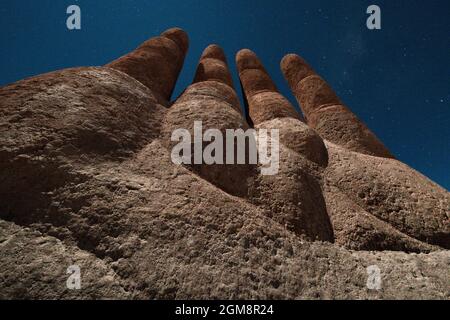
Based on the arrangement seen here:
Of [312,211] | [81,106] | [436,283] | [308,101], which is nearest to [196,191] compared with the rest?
[312,211]

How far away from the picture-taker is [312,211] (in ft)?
21.1

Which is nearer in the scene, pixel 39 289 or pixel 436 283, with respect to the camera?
pixel 39 289

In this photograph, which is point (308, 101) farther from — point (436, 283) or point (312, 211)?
point (436, 283)

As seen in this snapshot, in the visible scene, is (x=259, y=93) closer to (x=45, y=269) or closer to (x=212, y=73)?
(x=212, y=73)

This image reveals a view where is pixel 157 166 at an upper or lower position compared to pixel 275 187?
upper

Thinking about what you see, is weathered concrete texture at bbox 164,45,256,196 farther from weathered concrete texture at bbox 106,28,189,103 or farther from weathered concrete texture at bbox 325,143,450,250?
weathered concrete texture at bbox 325,143,450,250

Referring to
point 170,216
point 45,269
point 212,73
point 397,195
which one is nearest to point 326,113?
point 212,73

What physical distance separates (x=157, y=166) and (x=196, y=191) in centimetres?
125

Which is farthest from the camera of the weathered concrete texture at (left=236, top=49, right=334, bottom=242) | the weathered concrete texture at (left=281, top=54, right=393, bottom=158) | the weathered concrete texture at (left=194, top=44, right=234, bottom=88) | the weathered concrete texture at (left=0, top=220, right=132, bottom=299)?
the weathered concrete texture at (left=194, top=44, right=234, bottom=88)

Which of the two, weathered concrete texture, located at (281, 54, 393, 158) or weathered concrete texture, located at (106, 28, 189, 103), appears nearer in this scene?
weathered concrete texture, located at (281, 54, 393, 158)

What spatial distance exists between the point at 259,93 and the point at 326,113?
4333 millimetres

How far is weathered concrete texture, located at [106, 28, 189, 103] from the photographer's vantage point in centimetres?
1210

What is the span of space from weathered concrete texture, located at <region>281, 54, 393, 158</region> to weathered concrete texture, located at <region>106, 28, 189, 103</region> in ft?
26.9

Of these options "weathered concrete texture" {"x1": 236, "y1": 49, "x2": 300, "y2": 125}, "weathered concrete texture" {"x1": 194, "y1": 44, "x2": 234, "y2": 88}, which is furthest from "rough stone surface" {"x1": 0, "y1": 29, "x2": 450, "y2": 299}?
"weathered concrete texture" {"x1": 194, "y1": 44, "x2": 234, "y2": 88}
